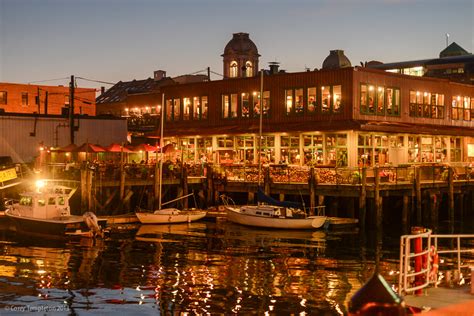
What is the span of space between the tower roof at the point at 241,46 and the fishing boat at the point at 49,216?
305 feet

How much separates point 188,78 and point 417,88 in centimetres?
4736

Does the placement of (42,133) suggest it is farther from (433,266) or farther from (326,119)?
(433,266)

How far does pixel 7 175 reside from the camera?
47.3 m

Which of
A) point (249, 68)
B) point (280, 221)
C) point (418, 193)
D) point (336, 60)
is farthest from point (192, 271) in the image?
point (249, 68)

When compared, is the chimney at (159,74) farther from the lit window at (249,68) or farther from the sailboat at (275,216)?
the sailboat at (275,216)

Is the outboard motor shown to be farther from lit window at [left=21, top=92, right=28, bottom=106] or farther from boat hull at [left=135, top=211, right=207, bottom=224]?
lit window at [left=21, top=92, right=28, bottom=106]

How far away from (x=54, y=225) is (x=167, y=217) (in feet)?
27.2

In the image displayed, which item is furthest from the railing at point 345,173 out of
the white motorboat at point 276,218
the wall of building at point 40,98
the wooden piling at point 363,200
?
the wall of building at point 40,98

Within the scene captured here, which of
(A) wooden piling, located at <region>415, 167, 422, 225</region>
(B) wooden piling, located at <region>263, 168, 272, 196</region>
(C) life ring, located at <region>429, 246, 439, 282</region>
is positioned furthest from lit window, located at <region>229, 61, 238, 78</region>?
(C) life ring, located at <region>429, 246, 439, 282</region>

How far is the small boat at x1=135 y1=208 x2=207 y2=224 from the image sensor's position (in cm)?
4456

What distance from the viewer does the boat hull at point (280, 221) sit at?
1645 inches

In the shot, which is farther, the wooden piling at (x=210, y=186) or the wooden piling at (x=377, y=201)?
the wooden piling at (x=210, y=186)

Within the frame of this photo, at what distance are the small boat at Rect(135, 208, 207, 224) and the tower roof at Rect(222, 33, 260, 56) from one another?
88.5 metres

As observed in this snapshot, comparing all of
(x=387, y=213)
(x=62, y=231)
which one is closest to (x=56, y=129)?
(x=62, y=231)
